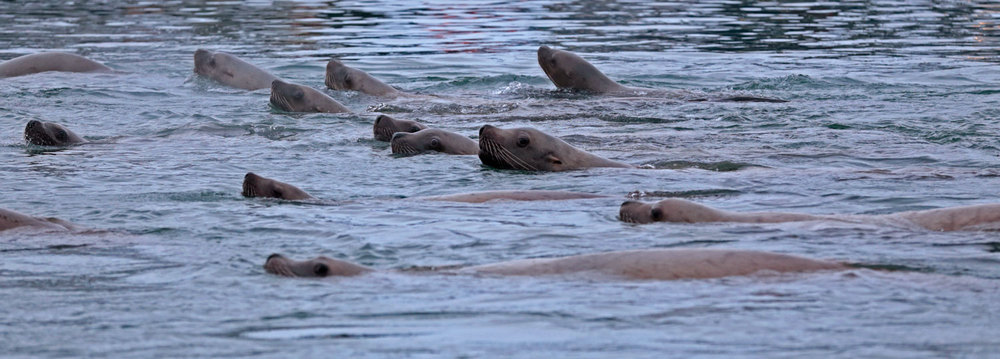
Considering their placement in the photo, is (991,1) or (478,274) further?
(991,1)

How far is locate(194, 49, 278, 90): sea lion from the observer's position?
15.0 m

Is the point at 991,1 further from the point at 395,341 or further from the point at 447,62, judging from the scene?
the point at 395,341

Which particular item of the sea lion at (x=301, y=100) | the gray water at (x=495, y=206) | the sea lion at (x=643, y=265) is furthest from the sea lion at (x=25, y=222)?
the sea lion at (x=301, y=100)

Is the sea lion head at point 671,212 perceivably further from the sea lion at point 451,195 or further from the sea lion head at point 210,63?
the sea lion head at point 210,63

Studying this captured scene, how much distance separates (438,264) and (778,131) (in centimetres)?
600

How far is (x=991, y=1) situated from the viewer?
99.3 feet

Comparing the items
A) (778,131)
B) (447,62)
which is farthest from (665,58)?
(778,131)

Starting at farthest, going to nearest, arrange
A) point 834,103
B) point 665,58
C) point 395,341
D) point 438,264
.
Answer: point 665,58
point 834,103
point 438,264
point 395,341

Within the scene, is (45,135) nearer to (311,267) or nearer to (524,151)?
(524,151)

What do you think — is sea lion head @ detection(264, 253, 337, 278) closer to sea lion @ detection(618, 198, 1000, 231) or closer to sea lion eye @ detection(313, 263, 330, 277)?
sea lion eye @ detection(313, 263, 330, 277)

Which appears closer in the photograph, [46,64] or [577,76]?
[577,76]

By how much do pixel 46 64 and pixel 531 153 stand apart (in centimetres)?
778

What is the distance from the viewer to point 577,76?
14.4 m

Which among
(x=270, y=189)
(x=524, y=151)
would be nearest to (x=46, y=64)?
(x=524, y=151)
